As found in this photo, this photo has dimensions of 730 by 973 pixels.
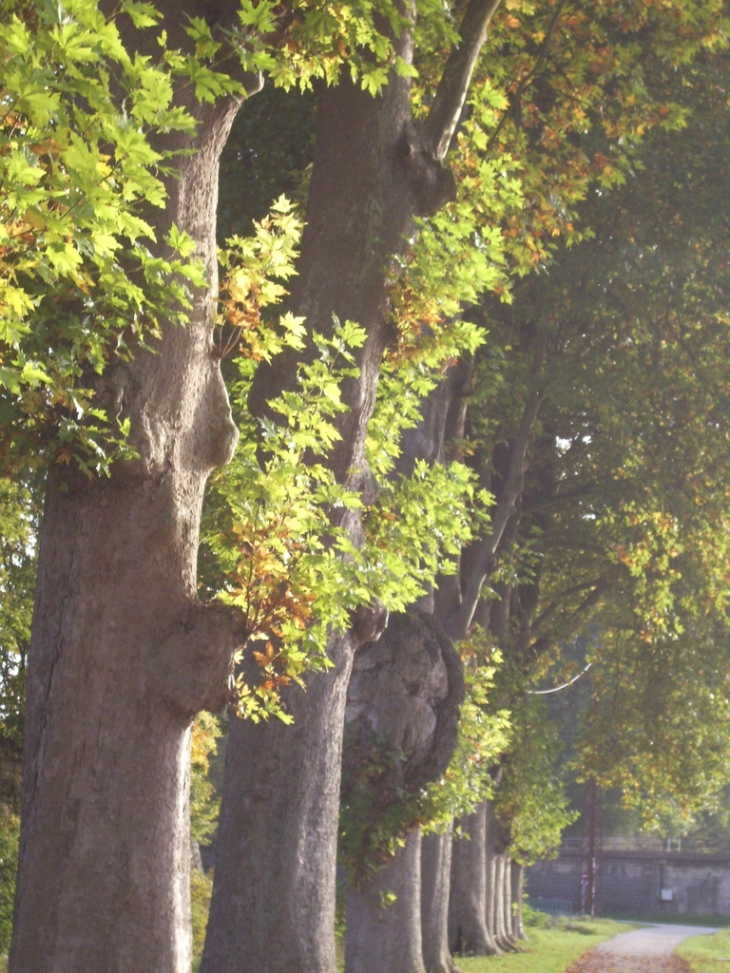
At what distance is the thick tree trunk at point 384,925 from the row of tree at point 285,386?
3cm

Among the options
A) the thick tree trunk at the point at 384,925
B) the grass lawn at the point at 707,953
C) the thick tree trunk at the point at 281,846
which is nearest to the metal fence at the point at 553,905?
the grass lawn at the point at 707,953

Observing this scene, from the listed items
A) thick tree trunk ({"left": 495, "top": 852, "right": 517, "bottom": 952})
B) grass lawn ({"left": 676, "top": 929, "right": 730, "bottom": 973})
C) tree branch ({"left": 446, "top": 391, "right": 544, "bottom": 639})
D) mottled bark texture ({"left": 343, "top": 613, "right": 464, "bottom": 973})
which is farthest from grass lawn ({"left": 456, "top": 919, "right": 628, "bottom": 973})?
mottled bark texture ({"left": 343, "top": 613, "right": 464, "bottom": 973})

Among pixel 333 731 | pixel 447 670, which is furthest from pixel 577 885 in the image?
pixel 333 731

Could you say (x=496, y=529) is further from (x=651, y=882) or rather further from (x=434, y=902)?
(x=651, y=882)

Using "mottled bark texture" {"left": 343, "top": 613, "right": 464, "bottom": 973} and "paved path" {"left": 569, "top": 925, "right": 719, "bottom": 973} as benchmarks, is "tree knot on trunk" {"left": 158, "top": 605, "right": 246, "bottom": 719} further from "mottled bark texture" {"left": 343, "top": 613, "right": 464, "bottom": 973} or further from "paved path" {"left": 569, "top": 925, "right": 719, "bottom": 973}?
"paved path" {"left": 569, "top": 925, "right": 719, "bottom": 973}

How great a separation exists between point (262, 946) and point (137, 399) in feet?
13.9

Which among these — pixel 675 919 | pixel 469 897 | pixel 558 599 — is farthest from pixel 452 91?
pixel 675 919

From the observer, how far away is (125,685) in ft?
18.3

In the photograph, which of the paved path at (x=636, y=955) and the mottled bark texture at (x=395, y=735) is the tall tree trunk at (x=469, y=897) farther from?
the mottled bark texture at (x=395, y=735)

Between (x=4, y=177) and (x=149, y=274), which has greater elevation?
(x=149, y=274)

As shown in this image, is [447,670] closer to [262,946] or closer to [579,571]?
[262,946]

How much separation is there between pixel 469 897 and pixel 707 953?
828 cm

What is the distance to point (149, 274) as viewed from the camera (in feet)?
17.3

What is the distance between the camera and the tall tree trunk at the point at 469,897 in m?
24.6
